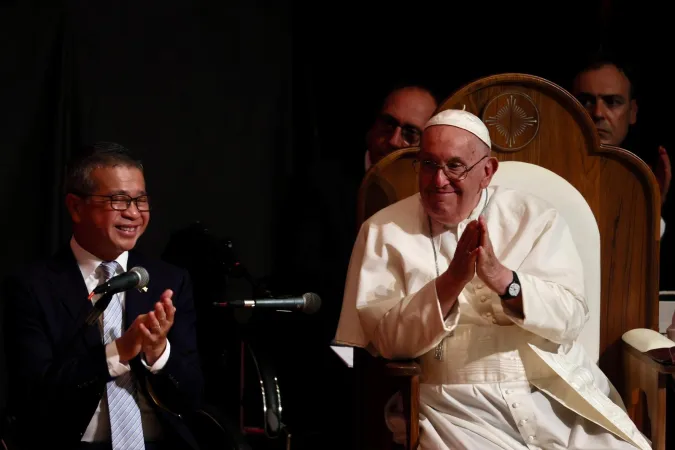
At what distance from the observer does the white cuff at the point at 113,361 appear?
3277mm

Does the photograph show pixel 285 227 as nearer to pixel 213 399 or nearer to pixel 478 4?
pixel 213 399

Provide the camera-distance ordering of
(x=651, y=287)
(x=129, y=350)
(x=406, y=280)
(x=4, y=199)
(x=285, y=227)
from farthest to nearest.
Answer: (x=285, y=227), (x=4, y=199), (x=651, y=287), (x=406, y=280), (x=129, y=350)

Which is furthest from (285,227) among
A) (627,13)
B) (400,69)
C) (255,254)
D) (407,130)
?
(627,13)

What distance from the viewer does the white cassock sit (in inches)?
140

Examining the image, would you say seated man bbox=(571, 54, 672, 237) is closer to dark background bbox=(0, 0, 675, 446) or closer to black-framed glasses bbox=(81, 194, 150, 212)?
dark background bbox=(0, 0, 675, 446)

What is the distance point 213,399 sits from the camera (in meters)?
4.66

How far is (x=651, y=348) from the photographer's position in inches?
153

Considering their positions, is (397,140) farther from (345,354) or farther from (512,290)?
(512,290)

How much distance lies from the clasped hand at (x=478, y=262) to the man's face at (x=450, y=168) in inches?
13.2

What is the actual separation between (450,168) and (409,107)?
1.13 meters

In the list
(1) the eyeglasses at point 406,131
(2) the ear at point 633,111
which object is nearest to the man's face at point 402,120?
(1) the eyeglasses at point 406,131

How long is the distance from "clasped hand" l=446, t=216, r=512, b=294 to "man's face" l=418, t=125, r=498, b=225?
335 mm

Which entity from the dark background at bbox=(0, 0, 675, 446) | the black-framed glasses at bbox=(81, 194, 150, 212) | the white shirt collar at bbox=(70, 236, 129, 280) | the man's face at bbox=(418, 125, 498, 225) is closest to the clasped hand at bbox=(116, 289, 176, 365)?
the white shirt collar at bbox=(70, 236, 129, 280)

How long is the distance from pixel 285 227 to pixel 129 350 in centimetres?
192
